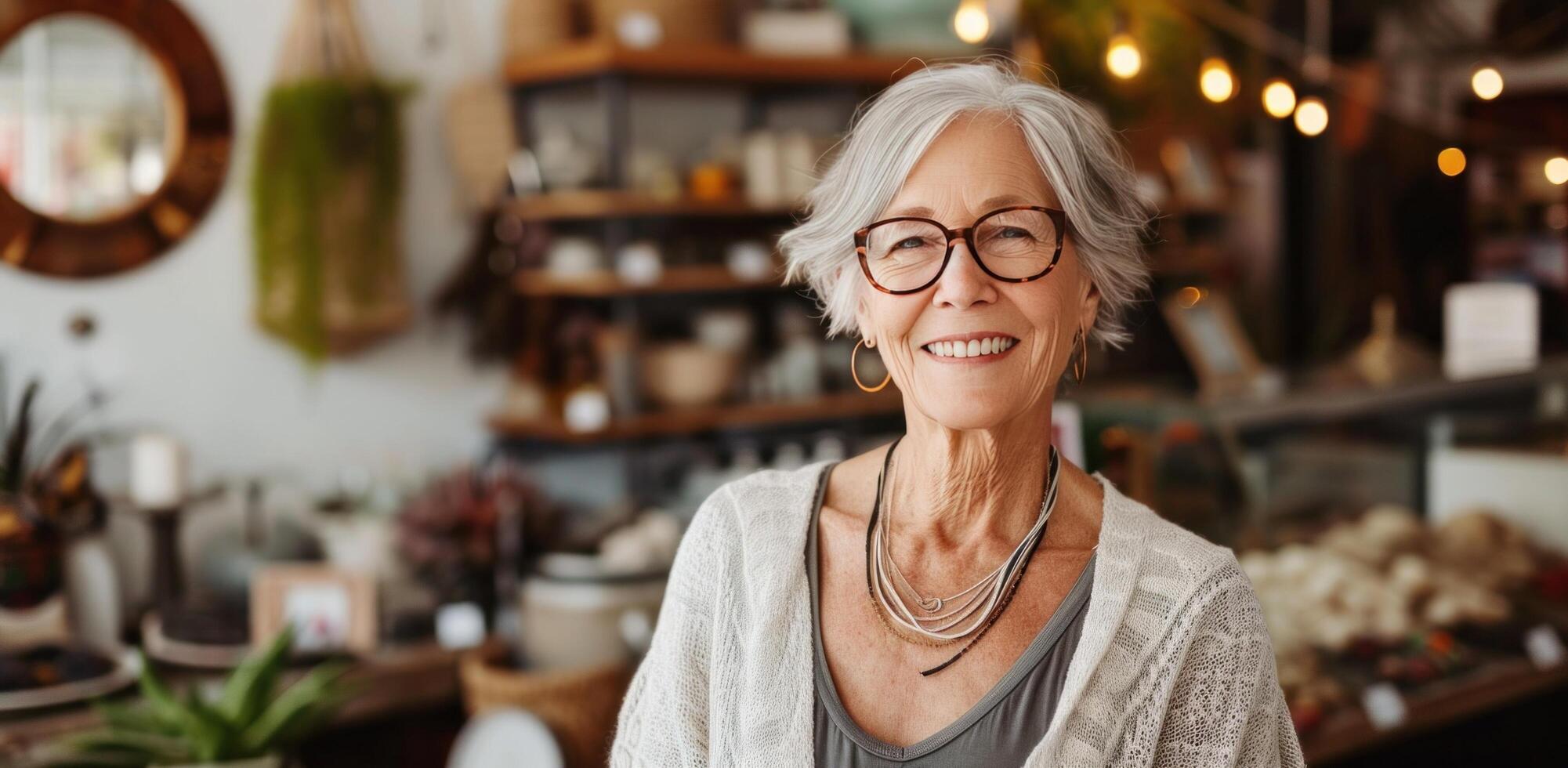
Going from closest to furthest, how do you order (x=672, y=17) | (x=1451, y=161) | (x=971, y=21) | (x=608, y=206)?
(x=971, y=21), (x=608, y=206), (x=672, y=17), (x=1451, y=161)

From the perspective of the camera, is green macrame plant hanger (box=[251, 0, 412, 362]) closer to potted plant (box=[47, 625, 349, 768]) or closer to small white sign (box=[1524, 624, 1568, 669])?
potted plant (box=[47, 625, 349, 768])

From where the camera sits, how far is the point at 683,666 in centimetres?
114

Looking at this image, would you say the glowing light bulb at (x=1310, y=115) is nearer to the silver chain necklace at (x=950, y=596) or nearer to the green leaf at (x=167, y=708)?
the silver chain necklace at (x=950, y=596)

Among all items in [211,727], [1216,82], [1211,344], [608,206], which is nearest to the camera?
[211,727]

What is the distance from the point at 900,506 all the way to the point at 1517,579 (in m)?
2.33

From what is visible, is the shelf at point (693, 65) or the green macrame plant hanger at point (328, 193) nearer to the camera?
the green macrame plant hanger at point (328, 193)

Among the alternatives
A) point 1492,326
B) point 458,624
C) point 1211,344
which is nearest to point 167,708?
point 458,624

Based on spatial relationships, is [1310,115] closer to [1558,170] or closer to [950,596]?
[1558,170]

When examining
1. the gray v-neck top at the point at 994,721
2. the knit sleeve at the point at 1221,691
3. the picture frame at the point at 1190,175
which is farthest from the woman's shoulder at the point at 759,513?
the picture frame at the point at 1190,175

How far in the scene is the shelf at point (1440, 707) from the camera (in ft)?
8.05

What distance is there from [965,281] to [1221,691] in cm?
39

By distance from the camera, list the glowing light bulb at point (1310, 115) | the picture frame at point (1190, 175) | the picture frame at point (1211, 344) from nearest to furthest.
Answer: the glowing light bulb at point (1310, 115)
the picture frame at point (1211, 344)
the picture frame at point (1190, 175)

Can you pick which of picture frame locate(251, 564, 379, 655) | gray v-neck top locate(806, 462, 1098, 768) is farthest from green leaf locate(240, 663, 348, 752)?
gray v-neck top locate(806, 462, 1098, 768)

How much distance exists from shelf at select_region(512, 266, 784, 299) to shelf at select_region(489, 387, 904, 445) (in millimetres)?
375
